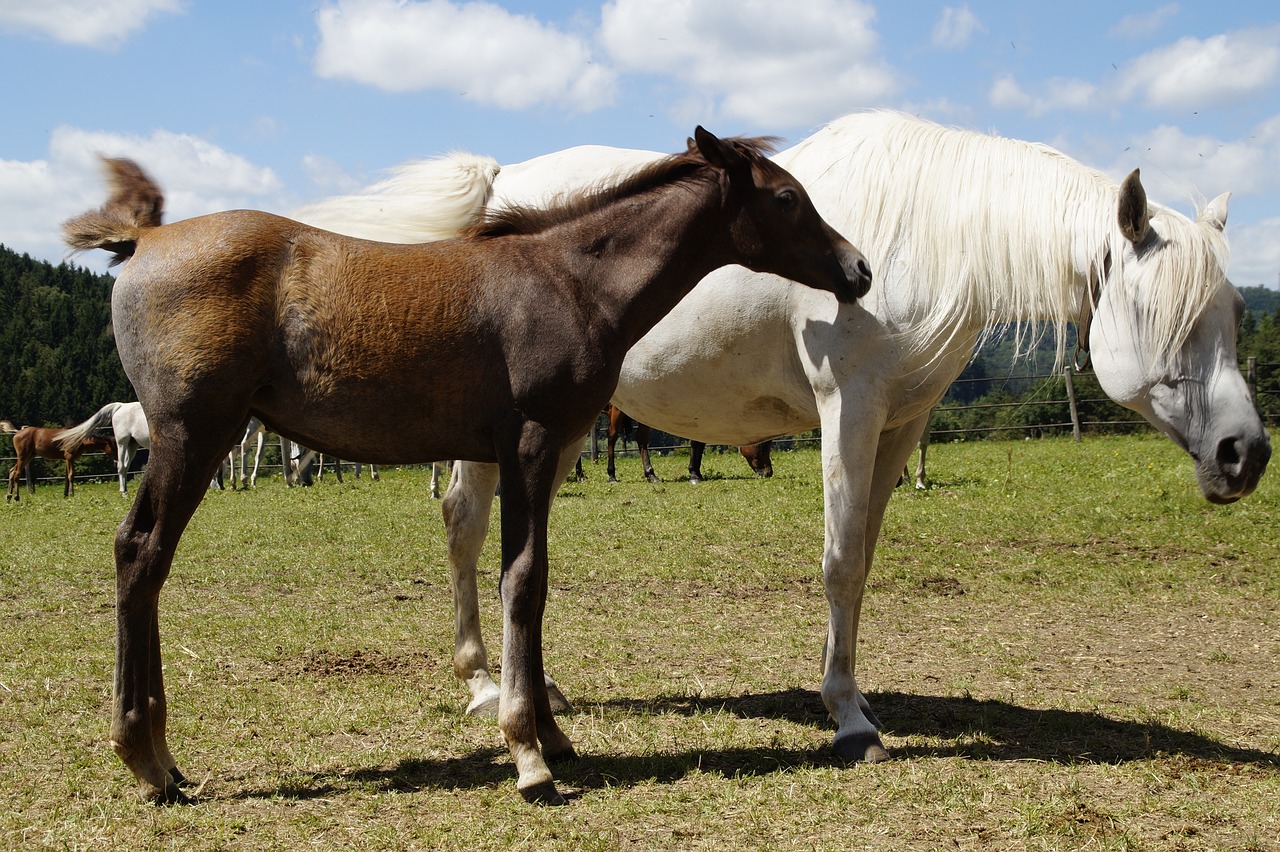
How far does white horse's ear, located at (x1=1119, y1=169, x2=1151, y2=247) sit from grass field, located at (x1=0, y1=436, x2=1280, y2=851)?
1.93 metres

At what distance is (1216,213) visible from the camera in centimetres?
387

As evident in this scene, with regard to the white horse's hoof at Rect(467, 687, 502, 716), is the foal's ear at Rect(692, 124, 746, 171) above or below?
above

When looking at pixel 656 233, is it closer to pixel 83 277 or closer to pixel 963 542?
pixel 963 542

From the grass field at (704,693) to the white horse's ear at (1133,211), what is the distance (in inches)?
75.8

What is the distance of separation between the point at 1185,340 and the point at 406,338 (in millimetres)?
2738

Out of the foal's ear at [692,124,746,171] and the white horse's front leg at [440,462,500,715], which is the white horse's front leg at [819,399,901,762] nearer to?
the foal's ear at [692,124,746,171]

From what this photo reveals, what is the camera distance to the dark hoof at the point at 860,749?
3793 millimetres

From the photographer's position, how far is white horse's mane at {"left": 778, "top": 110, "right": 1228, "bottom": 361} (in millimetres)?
3635

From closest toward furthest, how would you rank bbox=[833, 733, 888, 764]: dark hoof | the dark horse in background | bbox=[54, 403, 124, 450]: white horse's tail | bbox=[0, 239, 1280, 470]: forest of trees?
1. bbox=[833, 733, 888, 764]: dark hoof
2. bbox=[54, 403, 124, 450]: white horse's tail
3. the dark horse in background
4. bbox=[0, 239, 1280, 470]: forest of trees

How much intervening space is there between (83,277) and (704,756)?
6234 centimetres

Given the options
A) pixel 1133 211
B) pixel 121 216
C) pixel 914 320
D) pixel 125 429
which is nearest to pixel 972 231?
pixel 914 320

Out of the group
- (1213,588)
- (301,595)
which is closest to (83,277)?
(301,595)

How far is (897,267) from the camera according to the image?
4.09 metres

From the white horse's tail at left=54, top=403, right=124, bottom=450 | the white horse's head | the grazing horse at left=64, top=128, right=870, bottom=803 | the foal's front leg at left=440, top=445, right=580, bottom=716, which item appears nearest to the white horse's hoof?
the foal's front leg at left=440, top=445, right=580, bottom=716
